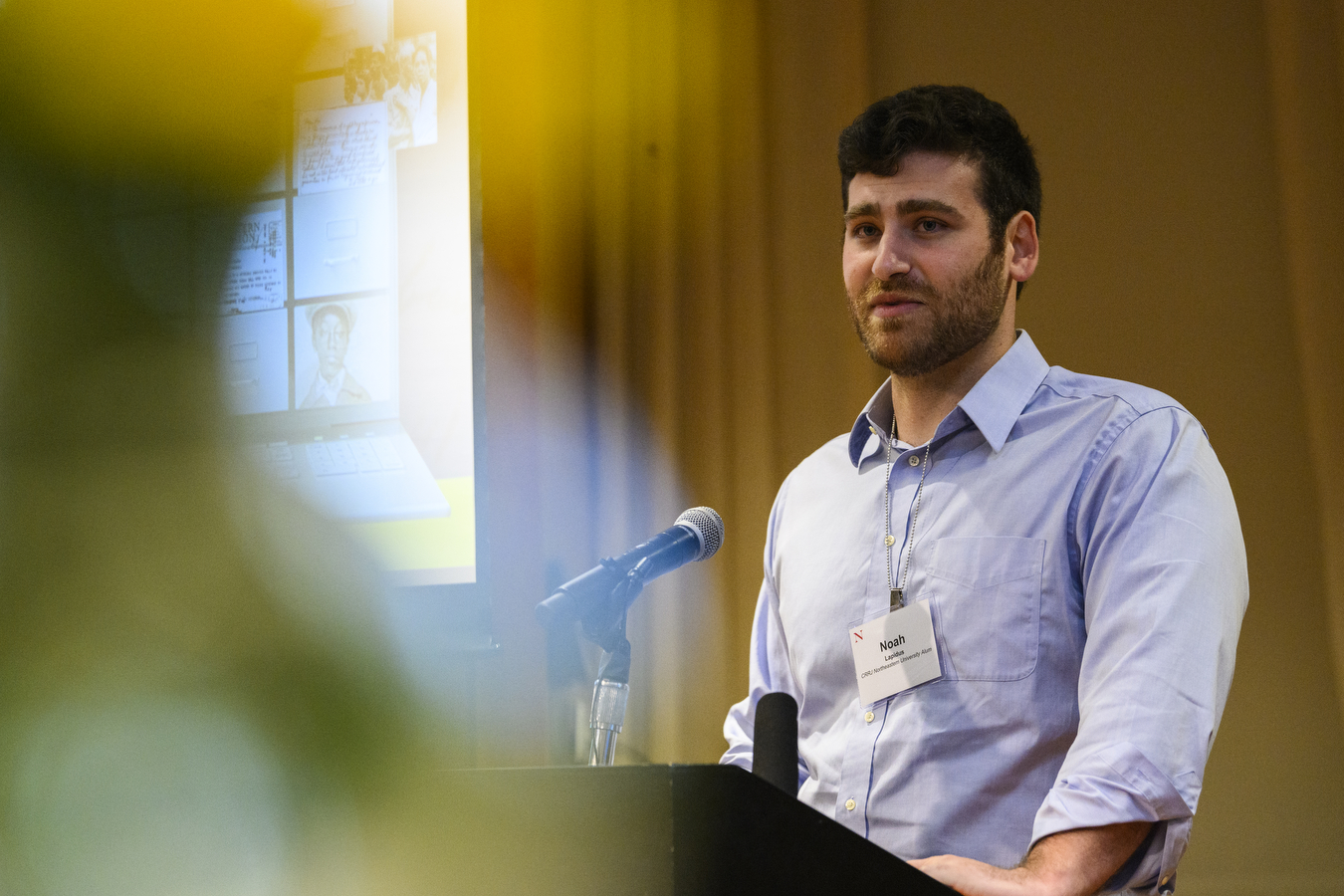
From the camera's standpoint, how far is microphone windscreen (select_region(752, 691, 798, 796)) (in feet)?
3.15

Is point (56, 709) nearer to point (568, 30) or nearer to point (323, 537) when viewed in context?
point (323, 537)

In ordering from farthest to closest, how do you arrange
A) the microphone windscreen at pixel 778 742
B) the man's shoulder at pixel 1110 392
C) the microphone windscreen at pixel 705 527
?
the man's shoulder at pixel 1110 392 → the microphone windscreen at pixel 705 527 → the microphone windscreen at pixel 778 742

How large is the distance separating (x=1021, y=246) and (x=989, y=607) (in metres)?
0.60

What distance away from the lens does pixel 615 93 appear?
286 cm

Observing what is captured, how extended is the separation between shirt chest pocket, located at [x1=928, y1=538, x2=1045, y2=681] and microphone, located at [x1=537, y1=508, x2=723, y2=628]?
0.34 m

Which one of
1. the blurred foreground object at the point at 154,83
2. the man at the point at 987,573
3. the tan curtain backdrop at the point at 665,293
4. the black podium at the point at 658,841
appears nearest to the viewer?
the black podium at the point at 658,841

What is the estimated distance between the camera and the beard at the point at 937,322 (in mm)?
1515

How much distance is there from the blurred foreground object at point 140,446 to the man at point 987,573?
3.66ft

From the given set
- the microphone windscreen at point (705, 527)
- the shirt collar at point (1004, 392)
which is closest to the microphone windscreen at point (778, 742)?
the microphone windscreen at point (705, 527)

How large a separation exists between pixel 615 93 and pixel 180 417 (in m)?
1.40

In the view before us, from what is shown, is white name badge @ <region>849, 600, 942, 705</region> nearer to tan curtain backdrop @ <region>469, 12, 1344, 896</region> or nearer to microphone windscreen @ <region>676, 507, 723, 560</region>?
microphone windscreen @ <region>676, 507, 723, 560</region>

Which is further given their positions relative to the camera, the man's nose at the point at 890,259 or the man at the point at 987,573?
the man's nose at the point at 890,259

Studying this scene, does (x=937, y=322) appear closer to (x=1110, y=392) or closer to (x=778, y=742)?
(x=1110, y=392)

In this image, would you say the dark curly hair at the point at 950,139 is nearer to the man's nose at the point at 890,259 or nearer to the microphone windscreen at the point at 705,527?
the man's nose at the point at 890,259
